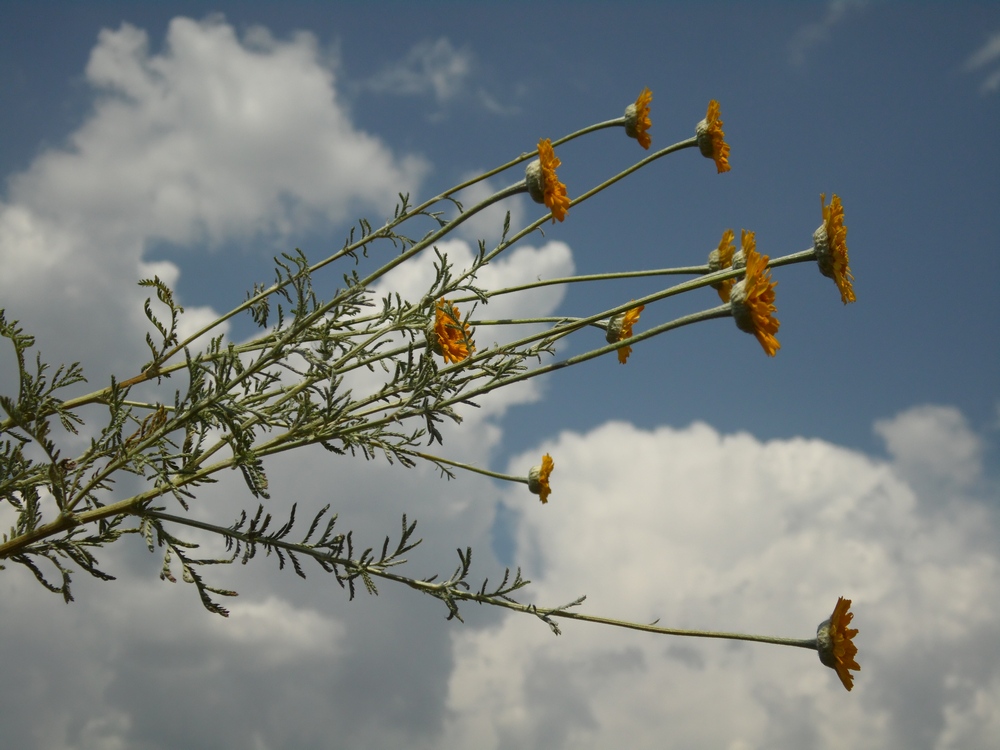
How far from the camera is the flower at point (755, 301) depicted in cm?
172

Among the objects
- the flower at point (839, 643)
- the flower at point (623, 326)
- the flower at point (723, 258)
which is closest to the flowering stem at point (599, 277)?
the flower at point (723, 258)

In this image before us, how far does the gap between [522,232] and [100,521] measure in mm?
1287

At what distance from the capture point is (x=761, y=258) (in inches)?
69.2

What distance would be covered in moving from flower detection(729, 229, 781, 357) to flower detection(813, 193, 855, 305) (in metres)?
0.33

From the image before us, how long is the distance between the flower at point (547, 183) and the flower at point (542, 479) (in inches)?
35.3

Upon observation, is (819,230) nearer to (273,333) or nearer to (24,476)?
(273,333)

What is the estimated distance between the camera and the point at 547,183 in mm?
2217

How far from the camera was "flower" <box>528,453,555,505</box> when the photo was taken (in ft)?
9.04

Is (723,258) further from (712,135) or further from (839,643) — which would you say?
(839,643)

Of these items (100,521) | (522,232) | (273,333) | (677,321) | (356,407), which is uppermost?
(522,232)

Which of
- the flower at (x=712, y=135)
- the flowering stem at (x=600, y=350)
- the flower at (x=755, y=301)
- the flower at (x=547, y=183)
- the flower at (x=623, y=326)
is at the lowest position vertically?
the flowering stem at (x=600, y=350)

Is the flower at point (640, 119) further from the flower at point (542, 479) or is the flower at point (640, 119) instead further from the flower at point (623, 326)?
the flower at point (542, 479)

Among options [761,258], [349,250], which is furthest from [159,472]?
[761,258]

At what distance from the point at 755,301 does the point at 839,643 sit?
2.90ft
